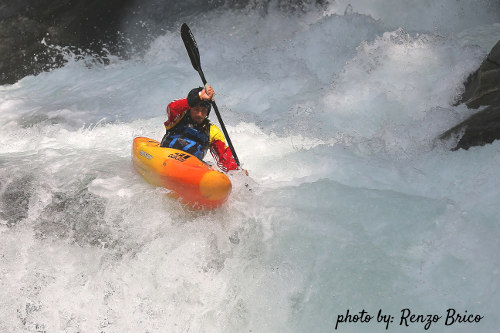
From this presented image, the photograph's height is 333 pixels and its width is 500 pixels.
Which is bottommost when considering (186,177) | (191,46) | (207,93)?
(186,177)

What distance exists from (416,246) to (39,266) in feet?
8.19

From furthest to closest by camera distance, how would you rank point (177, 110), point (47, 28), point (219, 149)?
point (47, 28) → point (219, 149) → point (177, 110)

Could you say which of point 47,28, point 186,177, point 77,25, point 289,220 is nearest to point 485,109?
point 289,220

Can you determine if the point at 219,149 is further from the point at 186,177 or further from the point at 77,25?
the point at 77,25

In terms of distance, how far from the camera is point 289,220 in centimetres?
353

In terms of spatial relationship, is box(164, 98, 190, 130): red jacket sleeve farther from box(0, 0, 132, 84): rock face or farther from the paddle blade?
box(0, 0, 132, 84): rock face

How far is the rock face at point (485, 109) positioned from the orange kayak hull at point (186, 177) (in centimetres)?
202

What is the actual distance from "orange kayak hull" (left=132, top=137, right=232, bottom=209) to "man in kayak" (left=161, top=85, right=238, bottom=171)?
182 mm

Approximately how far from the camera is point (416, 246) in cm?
320

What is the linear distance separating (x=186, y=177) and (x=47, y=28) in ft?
19.3

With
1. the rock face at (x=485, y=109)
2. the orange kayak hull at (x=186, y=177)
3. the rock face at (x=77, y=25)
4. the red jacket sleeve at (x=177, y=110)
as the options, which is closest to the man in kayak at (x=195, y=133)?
the red jacket sleeve at (x=177, y=110)

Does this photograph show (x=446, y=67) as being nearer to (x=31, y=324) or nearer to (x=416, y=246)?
(x=416, y=246)

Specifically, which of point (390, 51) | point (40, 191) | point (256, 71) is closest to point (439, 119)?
point (390, 51)

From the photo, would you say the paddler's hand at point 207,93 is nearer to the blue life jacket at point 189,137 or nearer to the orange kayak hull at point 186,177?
the blue life jacket at point 189,137
